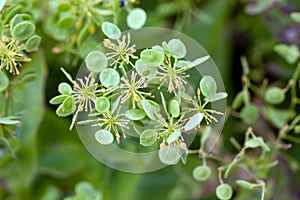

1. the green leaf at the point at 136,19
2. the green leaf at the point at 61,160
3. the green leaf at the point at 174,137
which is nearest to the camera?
the green leaf at the point at 174,137

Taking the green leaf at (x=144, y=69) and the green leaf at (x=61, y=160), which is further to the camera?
the green leaf at (x=61, y=160)

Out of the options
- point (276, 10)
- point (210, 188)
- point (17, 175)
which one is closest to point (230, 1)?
point (276, 10)

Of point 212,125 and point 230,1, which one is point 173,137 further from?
point 230,1

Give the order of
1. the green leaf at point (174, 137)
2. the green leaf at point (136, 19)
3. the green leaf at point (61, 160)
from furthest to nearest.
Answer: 1. the green leaf at point (61, 160)
2. the green leaf at point (136, 19)
3. the green leaf at point (174, 137)

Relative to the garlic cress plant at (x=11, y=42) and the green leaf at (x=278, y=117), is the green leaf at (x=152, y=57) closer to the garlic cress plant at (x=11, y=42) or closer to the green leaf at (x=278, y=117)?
the garlic cress plant at (x=11, y=42)

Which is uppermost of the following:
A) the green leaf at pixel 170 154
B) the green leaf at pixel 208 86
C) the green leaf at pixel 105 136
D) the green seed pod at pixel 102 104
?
the green seed pod at pixel 102 104

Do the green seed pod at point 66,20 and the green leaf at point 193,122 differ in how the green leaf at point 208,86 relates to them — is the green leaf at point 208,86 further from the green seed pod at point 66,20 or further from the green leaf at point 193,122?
the green seed pod at point 66,20

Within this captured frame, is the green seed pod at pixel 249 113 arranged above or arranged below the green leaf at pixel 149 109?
below

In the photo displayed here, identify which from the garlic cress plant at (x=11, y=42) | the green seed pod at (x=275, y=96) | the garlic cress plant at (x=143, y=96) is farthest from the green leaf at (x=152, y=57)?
the green seed pod at (x=275, y=96)
